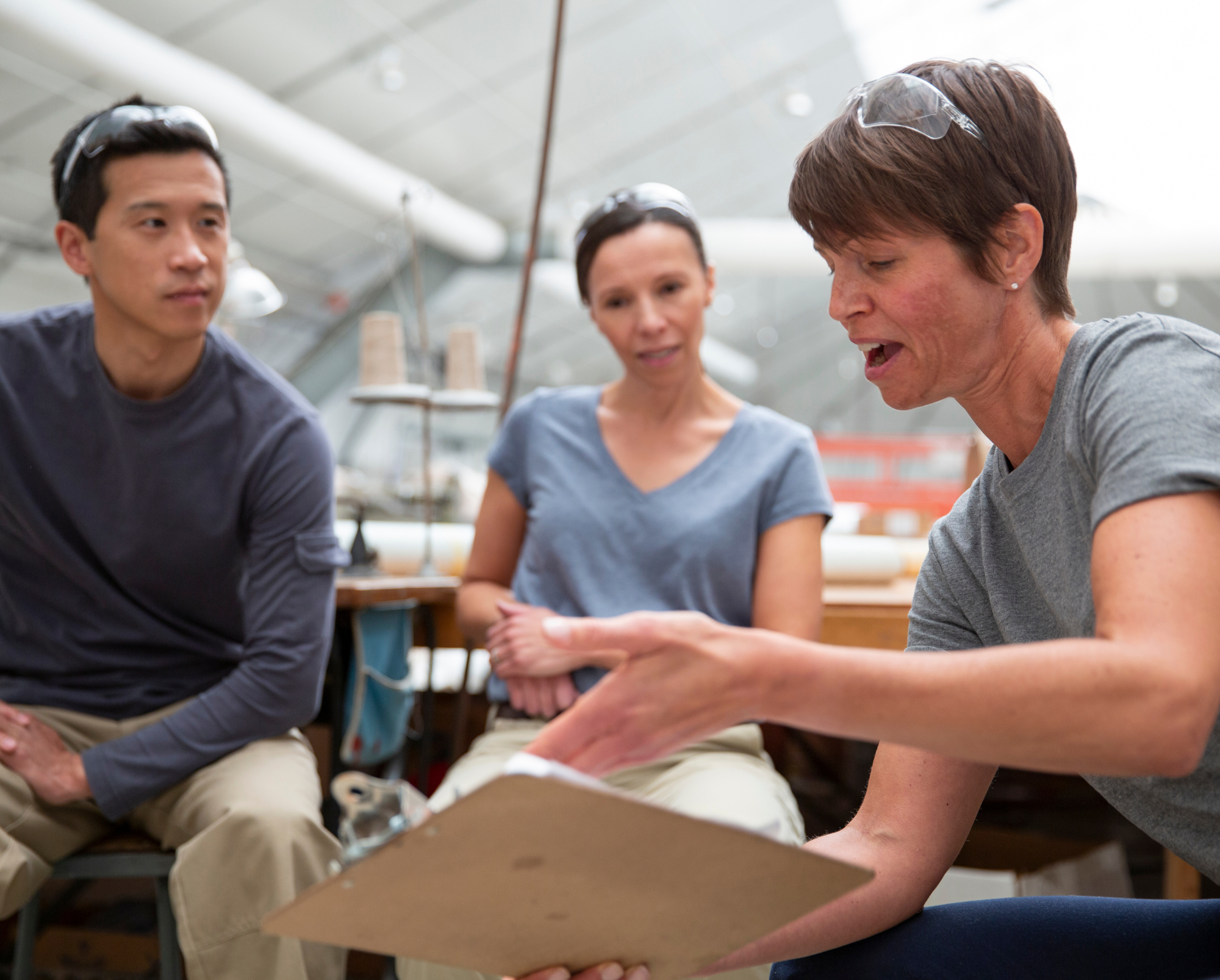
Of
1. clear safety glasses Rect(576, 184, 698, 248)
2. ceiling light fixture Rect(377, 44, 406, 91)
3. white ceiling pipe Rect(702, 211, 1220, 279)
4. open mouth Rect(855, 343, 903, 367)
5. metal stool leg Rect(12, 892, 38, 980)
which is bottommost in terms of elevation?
metal stool leg Rect(12, 892, 38, 980)

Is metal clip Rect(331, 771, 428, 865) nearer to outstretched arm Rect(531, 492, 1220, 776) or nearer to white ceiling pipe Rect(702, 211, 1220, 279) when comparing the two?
outstretched arm Rect(531, 492, 1220, 776)

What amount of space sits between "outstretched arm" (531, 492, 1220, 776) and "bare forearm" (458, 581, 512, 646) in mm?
966

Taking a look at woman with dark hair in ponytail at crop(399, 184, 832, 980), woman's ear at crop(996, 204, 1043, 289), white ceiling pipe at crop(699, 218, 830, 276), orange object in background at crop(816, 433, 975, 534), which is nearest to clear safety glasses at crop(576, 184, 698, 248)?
woman with dark hair in ponytail at crop(399, 184, 832, 980)

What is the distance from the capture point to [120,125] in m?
1.40

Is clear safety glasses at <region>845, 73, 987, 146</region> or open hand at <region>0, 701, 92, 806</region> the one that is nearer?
clear safety glasses at <region>845, 73, 987, 146</region>

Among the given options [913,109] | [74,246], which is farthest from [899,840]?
[74,246]

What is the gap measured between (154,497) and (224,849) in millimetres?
485

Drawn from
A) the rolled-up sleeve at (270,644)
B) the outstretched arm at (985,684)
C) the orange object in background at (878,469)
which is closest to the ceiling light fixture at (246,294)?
the rolled-up sleeve at (270,644)

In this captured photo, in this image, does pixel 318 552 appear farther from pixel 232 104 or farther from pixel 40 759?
pixel 232 104

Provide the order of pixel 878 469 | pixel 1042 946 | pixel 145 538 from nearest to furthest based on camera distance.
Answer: pixel 1042 946
pixel 145 538
pixel 878 469

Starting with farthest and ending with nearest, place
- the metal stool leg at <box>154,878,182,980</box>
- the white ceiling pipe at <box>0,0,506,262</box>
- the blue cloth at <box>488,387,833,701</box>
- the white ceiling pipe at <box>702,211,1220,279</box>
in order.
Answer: the white ceiling pipe at <box>702,211,1220,279</box>, the white ceiling pipe at <box>0,0,506,262</box>, the blue cloth at <box>488,387,833,701</box>, the metal stool leg at <box>154,878,182,980</box>

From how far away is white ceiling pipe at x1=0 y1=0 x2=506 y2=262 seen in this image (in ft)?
16.8

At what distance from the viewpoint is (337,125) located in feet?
24.7

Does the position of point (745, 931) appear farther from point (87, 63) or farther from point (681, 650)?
point (87, 63)
